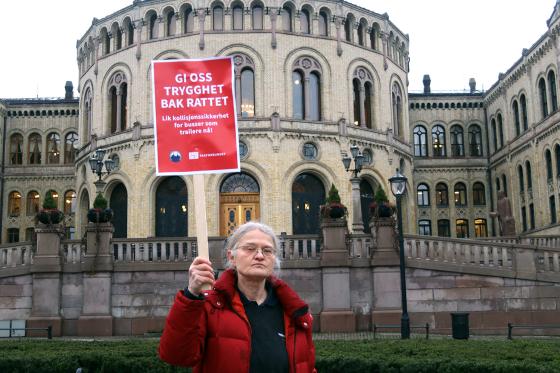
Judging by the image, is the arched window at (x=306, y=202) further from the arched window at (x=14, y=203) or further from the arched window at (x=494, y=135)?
the arched window at (x=14, y=203)

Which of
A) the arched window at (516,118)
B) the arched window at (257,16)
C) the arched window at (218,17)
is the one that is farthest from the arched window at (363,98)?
the arched window at (516,118)

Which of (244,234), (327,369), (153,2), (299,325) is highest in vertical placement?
(153,2)

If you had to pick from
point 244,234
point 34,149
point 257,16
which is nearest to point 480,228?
Result: point 257,16

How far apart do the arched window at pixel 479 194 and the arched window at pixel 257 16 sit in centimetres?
2303

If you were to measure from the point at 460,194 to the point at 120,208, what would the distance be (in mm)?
26606

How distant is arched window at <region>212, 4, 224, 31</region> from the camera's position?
38812 millimetres

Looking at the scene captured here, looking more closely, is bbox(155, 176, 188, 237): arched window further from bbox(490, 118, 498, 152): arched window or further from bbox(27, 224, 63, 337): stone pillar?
bbox(490, 118, 498, 152): arched window

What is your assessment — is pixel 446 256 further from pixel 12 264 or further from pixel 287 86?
pixel 287 86

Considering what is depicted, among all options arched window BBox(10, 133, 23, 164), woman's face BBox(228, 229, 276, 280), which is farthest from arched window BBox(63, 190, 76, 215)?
woman's face BBox(228, 229, 276, 280)

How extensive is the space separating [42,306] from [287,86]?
802 inches

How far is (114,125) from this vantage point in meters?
41.0

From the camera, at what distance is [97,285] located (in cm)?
2211

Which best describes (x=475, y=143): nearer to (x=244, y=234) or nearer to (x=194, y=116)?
(x=194, y=116)

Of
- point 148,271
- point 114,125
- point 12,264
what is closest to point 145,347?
point 148,271
